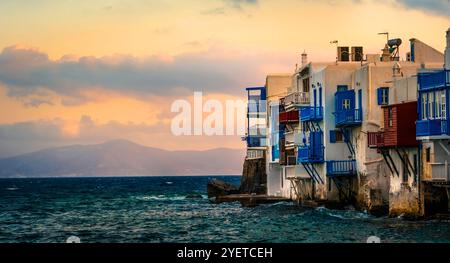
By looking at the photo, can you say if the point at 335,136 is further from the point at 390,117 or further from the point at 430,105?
the point at 430,105

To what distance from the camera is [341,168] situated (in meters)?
58.2

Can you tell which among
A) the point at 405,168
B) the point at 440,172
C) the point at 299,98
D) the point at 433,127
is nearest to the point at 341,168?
the point at 299,98

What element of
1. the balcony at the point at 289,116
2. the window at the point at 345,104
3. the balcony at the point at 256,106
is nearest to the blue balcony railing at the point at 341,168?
the window at the point at 345,104

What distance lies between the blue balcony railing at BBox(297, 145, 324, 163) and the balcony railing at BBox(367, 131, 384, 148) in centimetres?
750

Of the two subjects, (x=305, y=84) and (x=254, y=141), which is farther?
(x=254, y=141)

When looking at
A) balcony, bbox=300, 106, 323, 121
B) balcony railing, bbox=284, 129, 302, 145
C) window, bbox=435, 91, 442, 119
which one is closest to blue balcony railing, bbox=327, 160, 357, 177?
balcony, bbox=300, 106, 323, 121

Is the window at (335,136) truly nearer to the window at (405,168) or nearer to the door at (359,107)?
the door at (359,107)

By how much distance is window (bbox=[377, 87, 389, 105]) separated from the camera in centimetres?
5364

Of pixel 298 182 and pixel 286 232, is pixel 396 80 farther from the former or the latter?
pixel 298 182

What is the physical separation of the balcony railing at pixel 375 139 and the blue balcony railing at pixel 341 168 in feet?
13.9

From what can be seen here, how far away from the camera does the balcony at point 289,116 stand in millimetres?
68438

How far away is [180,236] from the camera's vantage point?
4709 centimetres

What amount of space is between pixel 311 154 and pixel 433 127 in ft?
62.7

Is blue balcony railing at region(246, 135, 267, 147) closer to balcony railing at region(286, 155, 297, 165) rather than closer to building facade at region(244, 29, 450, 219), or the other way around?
building facade at region(244, 29, 450, 219)
